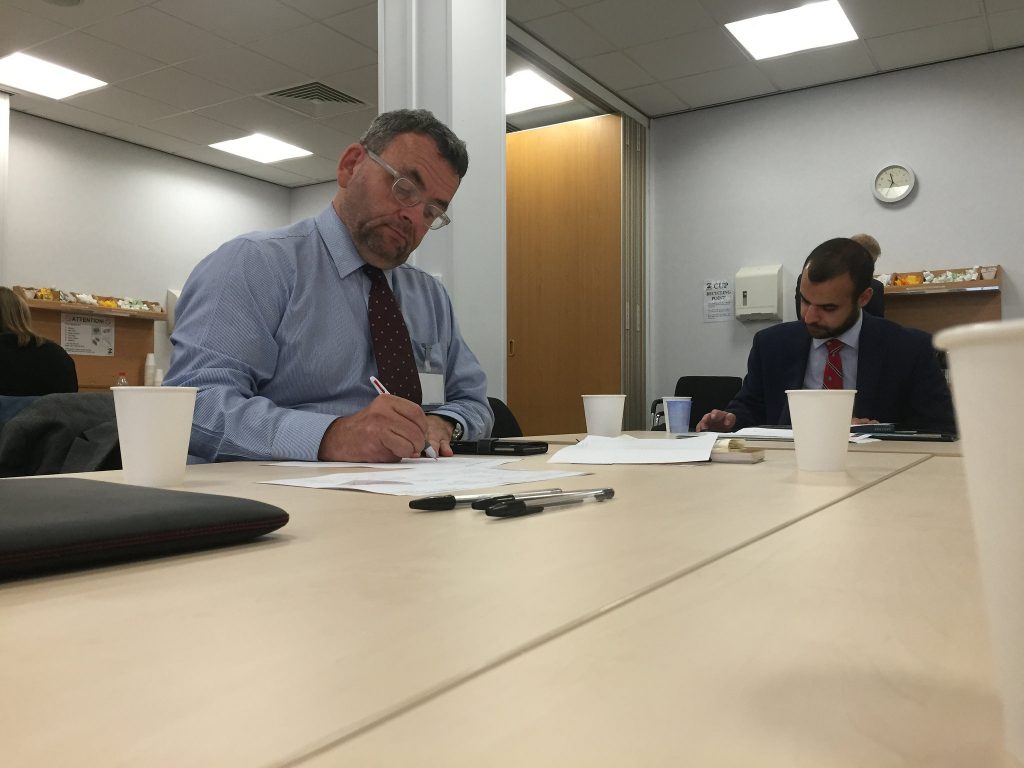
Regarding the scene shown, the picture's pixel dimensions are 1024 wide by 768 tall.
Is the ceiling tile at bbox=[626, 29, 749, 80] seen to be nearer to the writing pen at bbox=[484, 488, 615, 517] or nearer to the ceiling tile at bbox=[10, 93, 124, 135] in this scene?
the ceiling tile at bbox=[10, 93, 124, 135]

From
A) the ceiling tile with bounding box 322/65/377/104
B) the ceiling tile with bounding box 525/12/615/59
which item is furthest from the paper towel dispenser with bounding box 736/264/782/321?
the ceiling tile with bounding box 322/65/377/104

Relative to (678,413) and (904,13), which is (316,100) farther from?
(678,413)

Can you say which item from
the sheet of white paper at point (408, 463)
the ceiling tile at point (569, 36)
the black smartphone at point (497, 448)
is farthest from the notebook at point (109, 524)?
the ceiling tile at point (569, 36)

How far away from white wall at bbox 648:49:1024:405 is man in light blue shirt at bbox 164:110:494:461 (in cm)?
384

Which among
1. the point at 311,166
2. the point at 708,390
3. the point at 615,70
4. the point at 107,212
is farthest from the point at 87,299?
the point at 708,390

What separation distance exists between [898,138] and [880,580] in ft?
17.4

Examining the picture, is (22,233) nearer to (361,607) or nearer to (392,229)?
(392,229)

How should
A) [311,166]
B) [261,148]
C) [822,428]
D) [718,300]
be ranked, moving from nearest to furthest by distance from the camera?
[822,428] < [718,300] < [261,148] < [311,166]

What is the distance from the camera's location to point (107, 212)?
6.52m

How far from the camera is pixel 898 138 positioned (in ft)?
16.5

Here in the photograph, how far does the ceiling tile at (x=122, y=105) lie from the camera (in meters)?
5.59

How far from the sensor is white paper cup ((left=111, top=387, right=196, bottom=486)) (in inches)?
36.9

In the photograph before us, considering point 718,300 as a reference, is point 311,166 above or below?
above

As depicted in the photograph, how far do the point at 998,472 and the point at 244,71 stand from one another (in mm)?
5702
